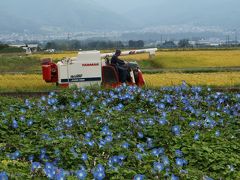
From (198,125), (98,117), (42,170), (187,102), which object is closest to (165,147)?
(198,125)

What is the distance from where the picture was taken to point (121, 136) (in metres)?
6.84

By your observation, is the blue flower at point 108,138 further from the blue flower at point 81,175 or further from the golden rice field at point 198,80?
the golden rice field at point 198,80

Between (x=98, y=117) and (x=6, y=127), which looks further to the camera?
(x=98, y=117)

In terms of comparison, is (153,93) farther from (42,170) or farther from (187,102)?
(42,170)

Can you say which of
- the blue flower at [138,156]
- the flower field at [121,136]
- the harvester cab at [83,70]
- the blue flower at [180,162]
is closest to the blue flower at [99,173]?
Result: the flower field at [121,136]

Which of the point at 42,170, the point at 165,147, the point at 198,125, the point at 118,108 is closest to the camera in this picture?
the point at 42,170

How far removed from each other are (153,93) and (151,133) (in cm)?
311

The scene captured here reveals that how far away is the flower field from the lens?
202 inches

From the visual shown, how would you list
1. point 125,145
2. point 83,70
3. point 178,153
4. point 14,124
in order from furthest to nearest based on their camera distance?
point 83,70, point 14,124, point 125,145, point 178,153

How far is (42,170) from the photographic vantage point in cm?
487

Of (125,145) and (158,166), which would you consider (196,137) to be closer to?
(125,145)

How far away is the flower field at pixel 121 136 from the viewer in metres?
5.14

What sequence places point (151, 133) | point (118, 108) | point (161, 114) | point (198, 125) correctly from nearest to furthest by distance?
point (151, 133), point (198, 125), point (161, 114), point (118, 108)

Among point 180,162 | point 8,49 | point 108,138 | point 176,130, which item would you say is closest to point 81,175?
point 180,162
